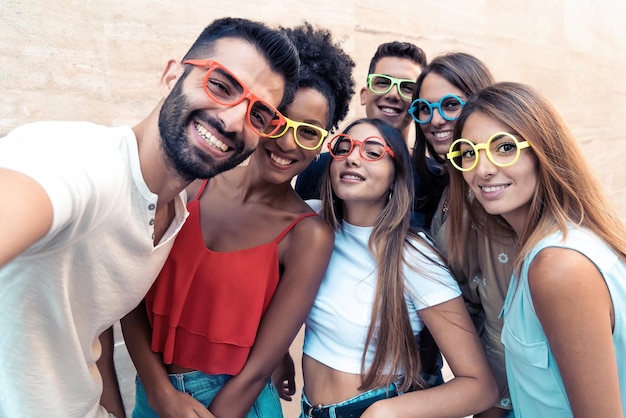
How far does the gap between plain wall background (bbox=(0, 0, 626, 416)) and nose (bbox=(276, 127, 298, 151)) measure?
123 cm

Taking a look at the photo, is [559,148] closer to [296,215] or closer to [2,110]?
[296,215]

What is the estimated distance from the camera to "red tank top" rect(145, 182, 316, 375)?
60.6 inches

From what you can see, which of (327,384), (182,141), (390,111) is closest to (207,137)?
(182,141)

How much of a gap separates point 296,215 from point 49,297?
0.87m

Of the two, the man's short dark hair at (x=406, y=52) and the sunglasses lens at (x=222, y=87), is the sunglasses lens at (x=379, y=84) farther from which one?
the sunglasses lens at (x=222, y=87)

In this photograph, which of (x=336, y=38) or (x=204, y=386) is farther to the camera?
(x=336, y=38)

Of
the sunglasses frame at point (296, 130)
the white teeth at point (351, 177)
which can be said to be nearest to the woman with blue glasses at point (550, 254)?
the white teeth at point (351, 177)

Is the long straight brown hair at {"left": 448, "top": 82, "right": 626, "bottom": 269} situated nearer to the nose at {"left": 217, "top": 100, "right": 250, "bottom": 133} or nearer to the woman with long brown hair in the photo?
the woman with long brown hair

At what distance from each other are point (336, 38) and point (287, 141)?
200cm

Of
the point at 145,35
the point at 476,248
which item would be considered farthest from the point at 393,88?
the point at 145,35

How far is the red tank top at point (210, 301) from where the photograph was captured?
1539mm

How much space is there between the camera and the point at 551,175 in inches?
55.6

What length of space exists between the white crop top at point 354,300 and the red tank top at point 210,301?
24 cm

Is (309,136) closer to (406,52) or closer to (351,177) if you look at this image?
(351,177)
